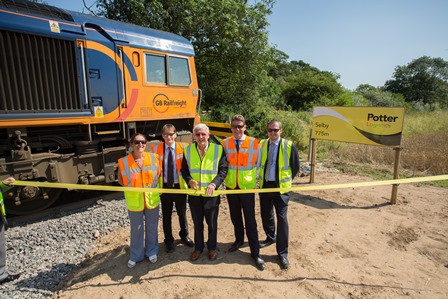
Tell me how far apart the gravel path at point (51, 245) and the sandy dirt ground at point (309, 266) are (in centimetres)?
21

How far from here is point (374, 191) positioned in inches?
244

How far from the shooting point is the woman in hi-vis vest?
3191 mm

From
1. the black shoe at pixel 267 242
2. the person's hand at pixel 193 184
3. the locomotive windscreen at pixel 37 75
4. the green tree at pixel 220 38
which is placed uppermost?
the green tree at pixel 220 38

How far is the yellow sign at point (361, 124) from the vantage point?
18.2 ft

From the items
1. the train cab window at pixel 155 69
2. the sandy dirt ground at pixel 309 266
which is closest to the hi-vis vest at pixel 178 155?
the sandy dirt ground at pixel 309 266

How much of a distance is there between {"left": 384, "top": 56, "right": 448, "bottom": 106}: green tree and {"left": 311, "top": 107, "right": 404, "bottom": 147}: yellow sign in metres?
A: 41.9

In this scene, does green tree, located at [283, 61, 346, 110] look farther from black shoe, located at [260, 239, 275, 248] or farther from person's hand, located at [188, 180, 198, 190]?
person's hand, located at [188, 180, 198, 190]

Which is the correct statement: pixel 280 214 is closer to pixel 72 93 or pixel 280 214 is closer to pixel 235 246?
pixel 235 246

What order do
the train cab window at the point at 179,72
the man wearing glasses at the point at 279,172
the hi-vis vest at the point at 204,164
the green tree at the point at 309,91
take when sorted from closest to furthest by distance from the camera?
1. the hi-vis vest at the point at 204,164
2. the man wearing glasses at the point at 279,172
3. the train cab window at the point at 179,72
4. the green tree at the point at 309,91

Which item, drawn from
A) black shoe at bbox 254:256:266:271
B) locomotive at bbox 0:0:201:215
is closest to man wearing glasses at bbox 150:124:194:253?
black shoe at bbox 254:256:266:271

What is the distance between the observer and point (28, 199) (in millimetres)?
4680

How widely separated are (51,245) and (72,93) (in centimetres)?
252

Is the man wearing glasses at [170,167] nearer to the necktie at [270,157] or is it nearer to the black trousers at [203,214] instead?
the black trousers at [203,214]

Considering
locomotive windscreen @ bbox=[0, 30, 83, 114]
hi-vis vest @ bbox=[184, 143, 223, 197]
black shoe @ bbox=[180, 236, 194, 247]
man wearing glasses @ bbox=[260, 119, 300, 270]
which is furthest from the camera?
locomotive windscreen @ bbox=[0, 30, 83, 114]
